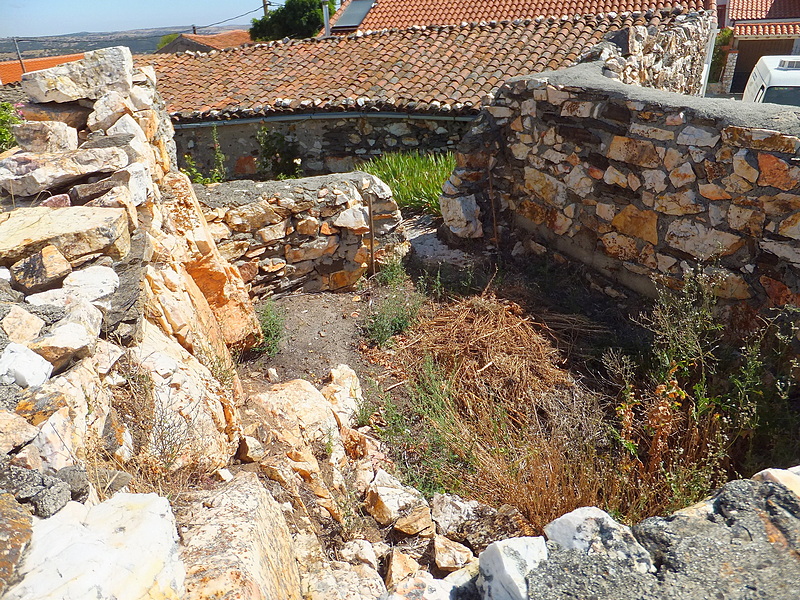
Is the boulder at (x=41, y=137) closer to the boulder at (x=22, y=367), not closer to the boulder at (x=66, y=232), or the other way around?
the boulder at (x=66, y=232)

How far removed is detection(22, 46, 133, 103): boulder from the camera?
3.34 meters

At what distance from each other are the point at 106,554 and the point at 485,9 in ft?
52.5

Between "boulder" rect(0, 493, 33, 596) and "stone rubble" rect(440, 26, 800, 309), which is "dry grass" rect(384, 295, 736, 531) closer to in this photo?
"stone rubble" rect(440, 26, 800, 309)

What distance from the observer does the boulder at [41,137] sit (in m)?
3.15

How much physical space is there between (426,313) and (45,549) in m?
3.61

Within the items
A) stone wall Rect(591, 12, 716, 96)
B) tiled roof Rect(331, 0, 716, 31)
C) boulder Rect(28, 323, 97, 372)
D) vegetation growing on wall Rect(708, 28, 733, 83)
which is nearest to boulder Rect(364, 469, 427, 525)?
boulder Rect(28, 323, 97, 372)

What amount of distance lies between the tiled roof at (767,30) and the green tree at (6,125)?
23.9 meters

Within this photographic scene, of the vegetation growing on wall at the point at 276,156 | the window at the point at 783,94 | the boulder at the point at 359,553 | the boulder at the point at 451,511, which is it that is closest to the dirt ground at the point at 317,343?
the boulder at the point at 451,511

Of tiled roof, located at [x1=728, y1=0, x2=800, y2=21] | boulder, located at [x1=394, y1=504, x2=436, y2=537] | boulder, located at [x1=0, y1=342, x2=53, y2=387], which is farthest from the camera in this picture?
tiled roof, located at [x1=728, y1=0, x2=800, y2=21]

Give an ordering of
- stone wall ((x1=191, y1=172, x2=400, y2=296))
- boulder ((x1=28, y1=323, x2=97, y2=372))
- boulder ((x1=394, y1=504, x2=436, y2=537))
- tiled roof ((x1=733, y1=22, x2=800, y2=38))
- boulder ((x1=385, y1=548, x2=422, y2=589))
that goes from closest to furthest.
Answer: boulder ((x1=28, y1=323, x2=97, y2=372)) < boulder ((x1=385, y1=548, x2=422, y2=589)) < boulder ((x1=394, y1=504, x2=436, y2=537)) < stone wall ((x1=191, y1=172, x2=400, y2=296)) < tiled roof ((x1=733, y1=22, x2=800, y2=38))

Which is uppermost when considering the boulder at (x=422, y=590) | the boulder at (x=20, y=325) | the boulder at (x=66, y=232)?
the boulder at (x=66, y=232)

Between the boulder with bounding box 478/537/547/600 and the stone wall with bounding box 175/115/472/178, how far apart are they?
8.70 meters

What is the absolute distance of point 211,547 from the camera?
1.66 metres

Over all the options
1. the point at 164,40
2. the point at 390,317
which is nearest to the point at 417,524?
the point at 390,317
